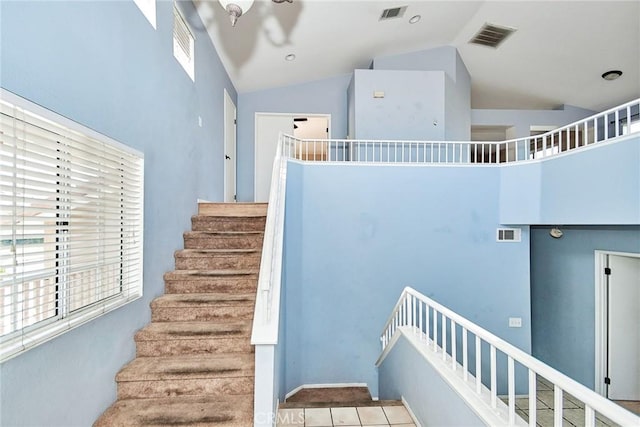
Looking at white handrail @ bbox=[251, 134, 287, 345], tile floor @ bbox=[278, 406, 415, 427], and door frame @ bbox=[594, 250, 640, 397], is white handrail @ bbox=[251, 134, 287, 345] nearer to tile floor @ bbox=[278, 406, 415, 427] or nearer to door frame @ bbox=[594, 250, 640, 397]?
tile floor @ bbox=[278, 406, 415, 427]

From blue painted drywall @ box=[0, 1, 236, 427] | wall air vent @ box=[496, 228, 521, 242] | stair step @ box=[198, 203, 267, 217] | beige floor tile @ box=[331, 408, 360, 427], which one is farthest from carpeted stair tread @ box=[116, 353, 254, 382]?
wall air vent @ box=[496, 228, 521, 242]

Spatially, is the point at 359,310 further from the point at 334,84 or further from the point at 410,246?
the point at 334,84

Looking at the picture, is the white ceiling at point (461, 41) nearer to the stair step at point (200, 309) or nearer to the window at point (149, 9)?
the window at point (149, 9)

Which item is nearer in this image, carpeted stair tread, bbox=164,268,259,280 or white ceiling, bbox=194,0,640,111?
carpeted stair tread, bbox=164,268,259,280

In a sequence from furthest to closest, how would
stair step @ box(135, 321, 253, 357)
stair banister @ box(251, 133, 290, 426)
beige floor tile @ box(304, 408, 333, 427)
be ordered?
beige floor tile @ box(304, 408, 333, 427) < stair step @ box(135, 321, 253, 357) < stair banister @ box(251, 133, 290, 426)

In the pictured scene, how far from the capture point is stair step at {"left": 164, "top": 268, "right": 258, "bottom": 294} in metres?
2.94

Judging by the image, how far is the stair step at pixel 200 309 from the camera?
105 inches

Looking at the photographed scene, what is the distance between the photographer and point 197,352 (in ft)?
8.04

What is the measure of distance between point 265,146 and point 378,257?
334cm

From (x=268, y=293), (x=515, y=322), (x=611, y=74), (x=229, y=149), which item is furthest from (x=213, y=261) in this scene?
(x=611, y=74)

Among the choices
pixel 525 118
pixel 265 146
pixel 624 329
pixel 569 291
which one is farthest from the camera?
pixel 525 118

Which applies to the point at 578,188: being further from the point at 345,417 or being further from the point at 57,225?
the point at 57,225

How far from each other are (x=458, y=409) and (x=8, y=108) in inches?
114

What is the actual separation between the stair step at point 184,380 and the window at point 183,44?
9.76ft
